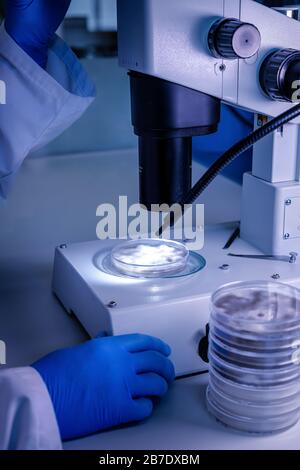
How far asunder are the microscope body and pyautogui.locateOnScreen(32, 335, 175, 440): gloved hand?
0.29 meters

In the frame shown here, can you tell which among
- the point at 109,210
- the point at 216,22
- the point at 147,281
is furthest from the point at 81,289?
the point at 109,210

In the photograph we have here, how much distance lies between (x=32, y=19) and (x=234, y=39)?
448 millimetres

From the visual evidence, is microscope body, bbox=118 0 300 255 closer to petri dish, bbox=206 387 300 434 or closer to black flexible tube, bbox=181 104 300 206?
black flexible tube, bbox=181 104 300 206

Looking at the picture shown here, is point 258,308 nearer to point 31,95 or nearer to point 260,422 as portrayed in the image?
point 260,422

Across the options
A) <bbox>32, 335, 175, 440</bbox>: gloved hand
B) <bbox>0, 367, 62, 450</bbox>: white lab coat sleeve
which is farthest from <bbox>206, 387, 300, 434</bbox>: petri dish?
<bbox>0, 367, 62, 450</bbox>: white lab coat sleeve

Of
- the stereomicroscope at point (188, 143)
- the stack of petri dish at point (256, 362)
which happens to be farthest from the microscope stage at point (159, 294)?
the stack of petri dish at point (256, 362)

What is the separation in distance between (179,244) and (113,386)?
39 centimetres

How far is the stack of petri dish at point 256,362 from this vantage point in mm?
747

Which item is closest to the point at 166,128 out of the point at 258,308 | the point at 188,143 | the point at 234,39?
the point at 188,143

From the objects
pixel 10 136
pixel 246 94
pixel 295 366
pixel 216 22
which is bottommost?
pixel 295 366

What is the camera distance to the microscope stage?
901 millimetres

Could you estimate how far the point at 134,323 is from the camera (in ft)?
2.94

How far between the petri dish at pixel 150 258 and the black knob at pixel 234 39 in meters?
0.37

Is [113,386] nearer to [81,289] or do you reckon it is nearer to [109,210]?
[81,289]
